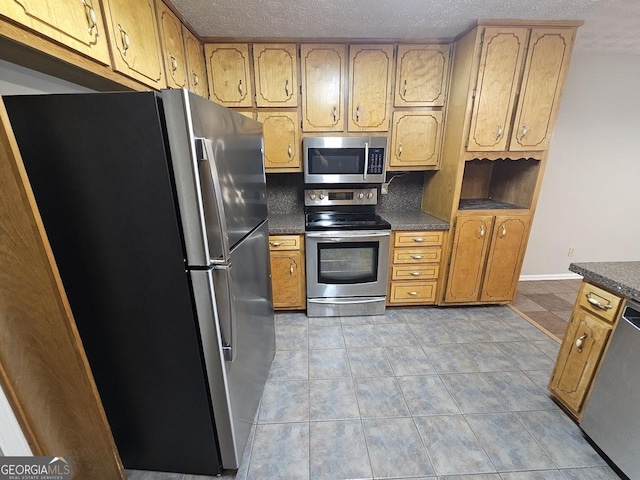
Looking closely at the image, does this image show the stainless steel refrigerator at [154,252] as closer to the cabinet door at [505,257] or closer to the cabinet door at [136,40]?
the cabinet door at [136,40]

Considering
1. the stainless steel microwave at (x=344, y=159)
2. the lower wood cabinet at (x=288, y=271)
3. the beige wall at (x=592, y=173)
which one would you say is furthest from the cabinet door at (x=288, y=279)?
the beige wall at (x=592, y=173)

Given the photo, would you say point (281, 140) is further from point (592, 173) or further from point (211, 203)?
point (592, 173)

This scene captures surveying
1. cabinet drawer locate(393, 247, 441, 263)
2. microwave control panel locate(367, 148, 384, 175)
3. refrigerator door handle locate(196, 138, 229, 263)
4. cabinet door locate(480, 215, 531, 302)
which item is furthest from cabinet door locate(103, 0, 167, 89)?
cabinet door locate(480, 215, 531, 302)

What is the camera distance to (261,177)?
155 centimetres

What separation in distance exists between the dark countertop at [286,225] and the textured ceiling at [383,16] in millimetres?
1536

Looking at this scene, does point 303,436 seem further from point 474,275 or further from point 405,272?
point 474,275

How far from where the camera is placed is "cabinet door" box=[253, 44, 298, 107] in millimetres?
2186

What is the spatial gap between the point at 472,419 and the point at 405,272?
1.24 metres

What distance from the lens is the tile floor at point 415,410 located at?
127cm

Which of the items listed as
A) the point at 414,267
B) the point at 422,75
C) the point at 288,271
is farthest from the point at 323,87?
the point at 414,267

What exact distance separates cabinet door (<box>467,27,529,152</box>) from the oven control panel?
0.94 m

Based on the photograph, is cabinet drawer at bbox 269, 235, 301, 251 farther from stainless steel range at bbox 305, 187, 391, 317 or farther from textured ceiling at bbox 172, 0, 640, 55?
textured ceiling at bbox 172, 0, 640, 55

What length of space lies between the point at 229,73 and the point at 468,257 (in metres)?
2.69

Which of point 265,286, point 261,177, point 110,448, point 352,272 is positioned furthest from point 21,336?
point 352,272
